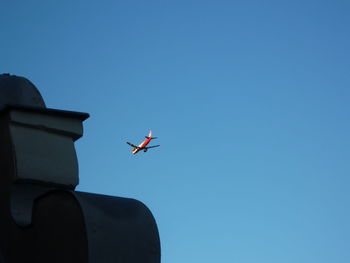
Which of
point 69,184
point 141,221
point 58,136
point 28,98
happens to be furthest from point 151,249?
point 28,98

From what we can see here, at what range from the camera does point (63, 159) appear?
4531 mm

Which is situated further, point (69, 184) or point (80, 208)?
point (69, 184)

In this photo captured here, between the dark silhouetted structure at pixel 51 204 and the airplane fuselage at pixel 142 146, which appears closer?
the dark silhouetted structure at pixel 51 204

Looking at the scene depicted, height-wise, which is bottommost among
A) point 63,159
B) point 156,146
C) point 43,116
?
point 156,146

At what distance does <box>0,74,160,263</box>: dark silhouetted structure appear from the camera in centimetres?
387

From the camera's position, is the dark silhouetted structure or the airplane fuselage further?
the airplane fuselage

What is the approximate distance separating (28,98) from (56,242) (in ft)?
4.11

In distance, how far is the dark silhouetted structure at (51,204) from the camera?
3.87 metres

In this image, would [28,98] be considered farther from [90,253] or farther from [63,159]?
[90,253]

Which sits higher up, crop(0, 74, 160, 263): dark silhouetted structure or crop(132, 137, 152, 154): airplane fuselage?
crop(0, 74, 160, 263): dark silhouetted structure

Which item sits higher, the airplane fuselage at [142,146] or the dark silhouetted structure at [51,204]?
the dark silhouetted structure at [51,204]

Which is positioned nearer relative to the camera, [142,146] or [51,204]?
[51,204]

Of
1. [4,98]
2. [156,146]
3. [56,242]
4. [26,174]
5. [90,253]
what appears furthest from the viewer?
[156,146]

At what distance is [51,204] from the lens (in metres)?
4.08
